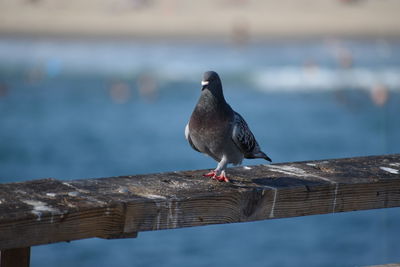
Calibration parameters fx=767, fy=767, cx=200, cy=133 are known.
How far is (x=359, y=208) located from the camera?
2.88m

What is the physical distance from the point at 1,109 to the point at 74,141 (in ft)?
10.3

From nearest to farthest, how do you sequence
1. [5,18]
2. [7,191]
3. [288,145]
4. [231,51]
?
1. [7,191]
2. [288,145]
3. [5,18]
4. [231,51]

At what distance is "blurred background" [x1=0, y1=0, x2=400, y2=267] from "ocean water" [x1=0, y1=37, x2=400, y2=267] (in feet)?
0.13

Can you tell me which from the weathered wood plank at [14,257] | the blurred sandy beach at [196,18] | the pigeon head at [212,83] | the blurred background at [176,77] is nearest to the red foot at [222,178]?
the pigeon head at [212,83]

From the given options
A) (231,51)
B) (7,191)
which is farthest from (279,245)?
(231,51)

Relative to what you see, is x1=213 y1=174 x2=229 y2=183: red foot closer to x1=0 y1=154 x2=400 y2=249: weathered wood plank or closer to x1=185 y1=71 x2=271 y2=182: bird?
x1=0 y1=154 x2=400 y2=249: weathered wood plank

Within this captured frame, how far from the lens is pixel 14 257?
94.0 inches

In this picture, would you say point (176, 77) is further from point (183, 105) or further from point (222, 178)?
point (222, 178)

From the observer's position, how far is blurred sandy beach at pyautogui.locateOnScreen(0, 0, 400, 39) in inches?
704

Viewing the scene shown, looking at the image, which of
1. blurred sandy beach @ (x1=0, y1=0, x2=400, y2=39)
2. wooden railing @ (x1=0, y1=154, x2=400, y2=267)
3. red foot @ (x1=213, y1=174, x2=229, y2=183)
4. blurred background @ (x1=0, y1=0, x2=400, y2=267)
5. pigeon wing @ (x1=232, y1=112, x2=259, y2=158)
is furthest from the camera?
blurred sandy beach @ (x1=0, y1=0, x2=400, y2=39)

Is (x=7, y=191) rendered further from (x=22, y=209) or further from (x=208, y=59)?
(x=208, y=59)

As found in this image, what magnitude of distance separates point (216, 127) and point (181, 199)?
1.14 m

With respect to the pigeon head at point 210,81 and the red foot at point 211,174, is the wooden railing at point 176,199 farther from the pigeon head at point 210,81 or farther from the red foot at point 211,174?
the pigeon head at point 210,81

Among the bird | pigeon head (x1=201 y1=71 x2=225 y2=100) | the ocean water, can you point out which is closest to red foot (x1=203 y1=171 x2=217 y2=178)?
the bird
